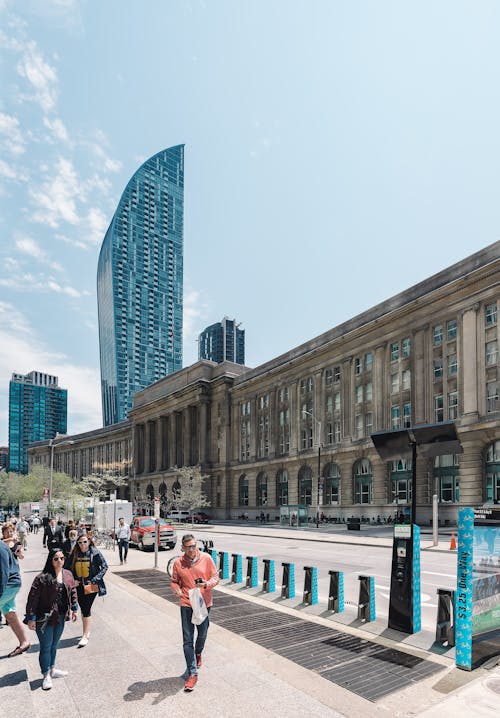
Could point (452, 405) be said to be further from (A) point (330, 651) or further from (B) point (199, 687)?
(B) point (199, 687)

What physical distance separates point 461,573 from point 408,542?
7.20 ft

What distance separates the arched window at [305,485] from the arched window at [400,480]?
1415 centimetres

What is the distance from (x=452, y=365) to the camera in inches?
1849

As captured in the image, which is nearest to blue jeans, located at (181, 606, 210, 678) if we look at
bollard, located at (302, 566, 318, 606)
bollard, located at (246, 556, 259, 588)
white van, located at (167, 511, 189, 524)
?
bollard, located at (302, 566, 318, 606)

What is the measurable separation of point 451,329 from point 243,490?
42409 millimetres

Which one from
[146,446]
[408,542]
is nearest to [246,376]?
[146,446]

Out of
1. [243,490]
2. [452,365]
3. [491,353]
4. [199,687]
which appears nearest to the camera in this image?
[199,687]

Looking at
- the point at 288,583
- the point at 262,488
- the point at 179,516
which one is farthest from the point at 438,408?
the point at 288,583

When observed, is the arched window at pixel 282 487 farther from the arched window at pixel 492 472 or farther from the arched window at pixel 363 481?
the arched window at pixel 492 472

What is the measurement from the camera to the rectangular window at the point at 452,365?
46719 mm

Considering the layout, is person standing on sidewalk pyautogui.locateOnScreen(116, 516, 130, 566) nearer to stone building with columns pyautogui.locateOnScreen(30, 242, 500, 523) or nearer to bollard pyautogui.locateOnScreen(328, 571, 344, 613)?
bollard pyautogui.locateOnScreen(328, 571, 344, 613)

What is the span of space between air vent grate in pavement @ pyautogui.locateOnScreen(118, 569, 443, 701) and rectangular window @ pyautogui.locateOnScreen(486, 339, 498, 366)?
119 ft

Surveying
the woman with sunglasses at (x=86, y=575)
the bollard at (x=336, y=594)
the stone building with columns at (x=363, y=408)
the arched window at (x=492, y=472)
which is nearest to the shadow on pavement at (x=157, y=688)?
the woman with sunglasses at (x=86, y=575)

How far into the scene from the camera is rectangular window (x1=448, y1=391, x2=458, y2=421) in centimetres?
4619
